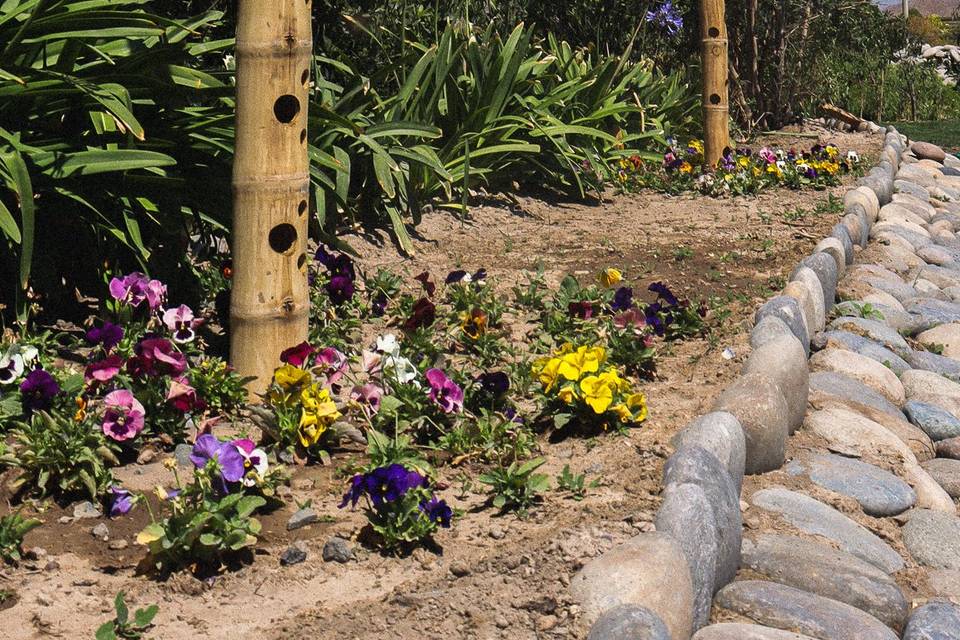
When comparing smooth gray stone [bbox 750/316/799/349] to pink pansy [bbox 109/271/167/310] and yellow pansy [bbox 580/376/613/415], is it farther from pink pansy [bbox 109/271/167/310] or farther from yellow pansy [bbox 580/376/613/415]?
pink pansy [bbox 109/271/167/310]

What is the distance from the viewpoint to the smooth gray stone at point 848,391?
411cm

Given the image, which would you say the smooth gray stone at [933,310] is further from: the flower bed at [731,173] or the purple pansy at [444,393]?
the purple pansy at [444,393]

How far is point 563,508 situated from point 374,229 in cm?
293

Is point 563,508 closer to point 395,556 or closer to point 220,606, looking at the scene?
point 395,556

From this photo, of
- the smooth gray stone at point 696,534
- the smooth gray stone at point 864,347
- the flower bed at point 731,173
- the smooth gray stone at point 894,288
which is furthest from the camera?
the flower bed at point 731,173

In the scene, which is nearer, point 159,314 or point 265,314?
point 265,314

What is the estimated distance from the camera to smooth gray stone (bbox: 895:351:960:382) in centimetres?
484

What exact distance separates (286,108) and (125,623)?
1.65 m

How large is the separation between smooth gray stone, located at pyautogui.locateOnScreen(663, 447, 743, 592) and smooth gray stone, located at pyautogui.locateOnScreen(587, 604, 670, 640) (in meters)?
0.51

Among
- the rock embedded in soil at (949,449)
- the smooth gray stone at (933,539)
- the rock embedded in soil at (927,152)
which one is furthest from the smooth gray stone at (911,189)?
the smooth gray stone at (933,539)

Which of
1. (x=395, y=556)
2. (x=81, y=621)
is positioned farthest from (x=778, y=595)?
(x=81, y=621)

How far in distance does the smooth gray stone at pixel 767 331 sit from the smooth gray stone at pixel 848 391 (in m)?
0.21

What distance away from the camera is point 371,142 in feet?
16.4

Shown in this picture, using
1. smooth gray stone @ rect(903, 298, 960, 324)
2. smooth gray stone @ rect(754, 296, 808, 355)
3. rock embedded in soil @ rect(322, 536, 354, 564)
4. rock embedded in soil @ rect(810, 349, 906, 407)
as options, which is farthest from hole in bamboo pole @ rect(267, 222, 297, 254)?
smooth gray stone @ rect(903, 298, 960, 324)
